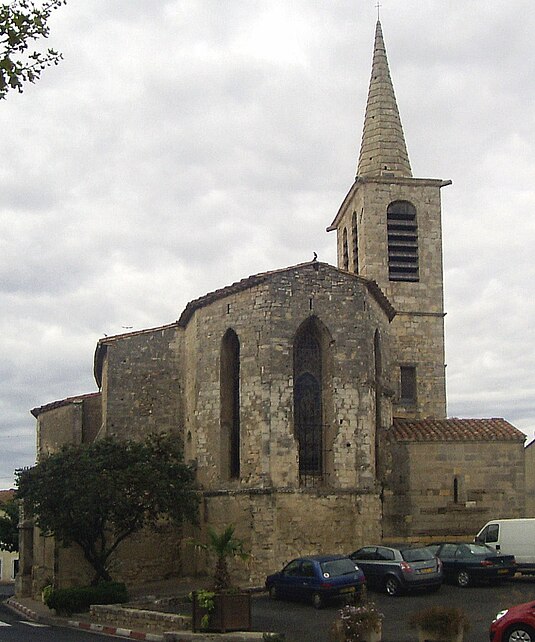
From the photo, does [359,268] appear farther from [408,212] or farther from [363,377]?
[363,377]

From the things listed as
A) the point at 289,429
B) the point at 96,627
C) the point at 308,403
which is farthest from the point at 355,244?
the point at 96,627

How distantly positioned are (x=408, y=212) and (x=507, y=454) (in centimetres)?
1319

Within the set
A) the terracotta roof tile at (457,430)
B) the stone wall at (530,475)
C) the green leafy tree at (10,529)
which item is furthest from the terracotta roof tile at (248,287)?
the green leafy tree at (10,529)

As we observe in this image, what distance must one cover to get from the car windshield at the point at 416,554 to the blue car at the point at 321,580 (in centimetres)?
148

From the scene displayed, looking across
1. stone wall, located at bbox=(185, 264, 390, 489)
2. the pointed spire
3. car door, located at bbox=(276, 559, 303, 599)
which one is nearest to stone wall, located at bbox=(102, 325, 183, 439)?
stone wall, located at bbox=(185, 264, 390, 489)

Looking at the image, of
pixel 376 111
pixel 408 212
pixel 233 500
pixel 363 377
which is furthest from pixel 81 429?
pixel 376 111

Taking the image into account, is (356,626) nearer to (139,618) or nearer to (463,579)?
(139,618)

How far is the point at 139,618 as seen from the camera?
19297 mm

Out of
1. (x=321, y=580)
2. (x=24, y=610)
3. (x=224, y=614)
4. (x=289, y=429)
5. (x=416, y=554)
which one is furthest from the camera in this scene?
(x=24, y=610)

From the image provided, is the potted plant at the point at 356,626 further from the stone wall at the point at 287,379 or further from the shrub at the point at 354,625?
the stone wall at the point at 287,379

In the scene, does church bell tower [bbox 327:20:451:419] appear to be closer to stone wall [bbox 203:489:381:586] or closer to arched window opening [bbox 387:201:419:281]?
arched window opening [bbox 387:201:419:281]

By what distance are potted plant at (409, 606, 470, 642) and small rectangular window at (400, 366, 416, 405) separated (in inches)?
875

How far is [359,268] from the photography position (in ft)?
124

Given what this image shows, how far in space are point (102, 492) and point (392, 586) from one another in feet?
27.5
